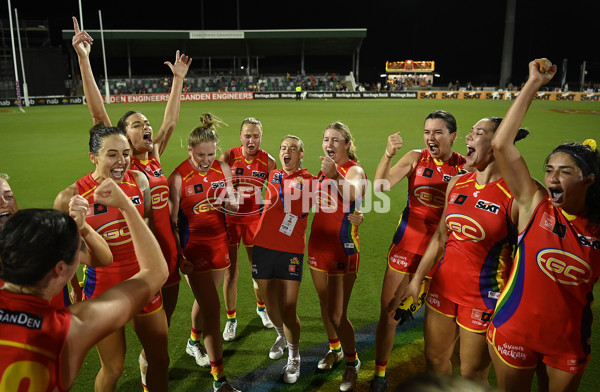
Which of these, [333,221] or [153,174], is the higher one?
[153,174]

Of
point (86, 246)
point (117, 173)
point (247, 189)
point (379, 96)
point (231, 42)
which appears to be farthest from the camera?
point (231, 42)

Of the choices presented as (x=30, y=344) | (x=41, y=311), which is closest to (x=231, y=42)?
(x=41, y=311)

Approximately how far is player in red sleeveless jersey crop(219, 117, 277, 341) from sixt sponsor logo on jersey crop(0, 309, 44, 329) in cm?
352

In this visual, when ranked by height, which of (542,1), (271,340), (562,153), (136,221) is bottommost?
(271,340)

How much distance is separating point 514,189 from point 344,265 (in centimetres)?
187

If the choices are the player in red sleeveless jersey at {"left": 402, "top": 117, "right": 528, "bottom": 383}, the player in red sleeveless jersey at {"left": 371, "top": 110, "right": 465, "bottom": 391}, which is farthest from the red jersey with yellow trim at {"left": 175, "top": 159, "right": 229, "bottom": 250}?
the player in red sleeveless jersey at {"left": 402, "top": 117, "right": 528, "bottom": 383}

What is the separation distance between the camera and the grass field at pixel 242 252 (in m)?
4.13

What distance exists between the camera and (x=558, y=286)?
2.50m

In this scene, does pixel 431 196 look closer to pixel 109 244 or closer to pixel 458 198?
pixel 458 198

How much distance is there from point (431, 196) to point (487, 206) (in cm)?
109

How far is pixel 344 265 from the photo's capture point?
4148 mm

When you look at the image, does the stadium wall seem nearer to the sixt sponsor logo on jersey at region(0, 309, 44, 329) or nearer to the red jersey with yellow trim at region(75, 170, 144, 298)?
the red jersey with yellow trim at region(75, 170, 144, 298)

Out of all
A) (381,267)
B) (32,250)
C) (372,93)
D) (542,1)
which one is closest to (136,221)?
(32,250)

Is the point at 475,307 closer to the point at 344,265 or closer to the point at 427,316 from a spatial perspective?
the point at 427,316
